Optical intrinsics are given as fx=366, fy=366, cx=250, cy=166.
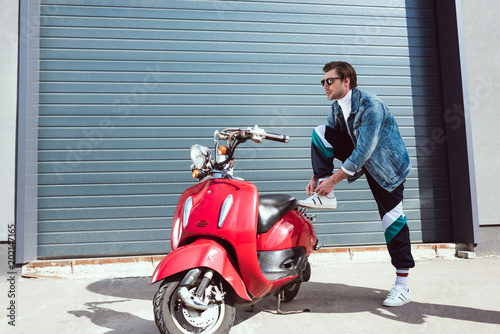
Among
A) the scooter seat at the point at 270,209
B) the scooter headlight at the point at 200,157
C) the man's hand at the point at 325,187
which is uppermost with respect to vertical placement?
the scooter headlight at the point at 200,157

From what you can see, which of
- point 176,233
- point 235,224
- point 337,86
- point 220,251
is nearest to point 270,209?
point 235,224

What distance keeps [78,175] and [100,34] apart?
1691 mm

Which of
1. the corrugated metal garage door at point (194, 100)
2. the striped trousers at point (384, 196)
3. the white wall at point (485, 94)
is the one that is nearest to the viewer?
the striped trousers at point (384, 196)

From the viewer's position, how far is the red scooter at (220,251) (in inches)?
70.4

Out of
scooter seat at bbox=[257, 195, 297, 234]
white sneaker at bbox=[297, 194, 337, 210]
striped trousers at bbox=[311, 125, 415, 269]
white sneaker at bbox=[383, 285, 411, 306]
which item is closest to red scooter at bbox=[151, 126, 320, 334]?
scooter seat at bbox=[257, 195, 297, 234]

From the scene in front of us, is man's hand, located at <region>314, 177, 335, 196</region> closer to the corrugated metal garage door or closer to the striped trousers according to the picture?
the striped trousers

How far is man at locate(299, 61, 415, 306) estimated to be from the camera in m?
2.56

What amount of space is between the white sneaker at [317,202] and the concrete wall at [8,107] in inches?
125

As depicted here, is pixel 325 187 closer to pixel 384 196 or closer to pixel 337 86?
pixel 384 196

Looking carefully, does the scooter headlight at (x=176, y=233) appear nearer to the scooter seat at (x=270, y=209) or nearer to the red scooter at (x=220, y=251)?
the red scooter at (x=220, y=251)

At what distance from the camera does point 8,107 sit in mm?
3949

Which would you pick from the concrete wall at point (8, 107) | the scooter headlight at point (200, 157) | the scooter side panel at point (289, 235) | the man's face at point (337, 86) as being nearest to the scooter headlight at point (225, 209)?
the scooter headlight at point (200, 157)

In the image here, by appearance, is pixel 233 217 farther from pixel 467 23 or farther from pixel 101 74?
pixel 467 23

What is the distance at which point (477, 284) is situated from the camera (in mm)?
3164
